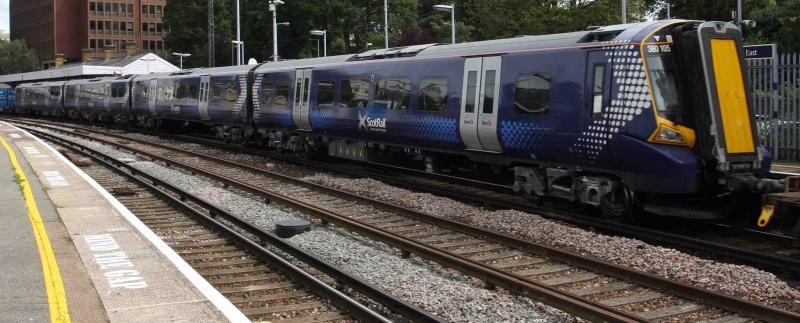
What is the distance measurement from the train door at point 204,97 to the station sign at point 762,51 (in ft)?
57.0

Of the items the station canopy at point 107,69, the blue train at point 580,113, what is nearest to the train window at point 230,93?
the blue train at point 580,113

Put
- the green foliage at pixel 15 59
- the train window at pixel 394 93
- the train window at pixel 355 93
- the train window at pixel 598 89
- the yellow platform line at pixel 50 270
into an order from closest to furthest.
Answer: the yellow platform line at pixel 50 270 → the train window at pixel 598 89 → the train window at pixel 394 93 → the train window at pixel 355 93 → the green foliage at pixel 15 59

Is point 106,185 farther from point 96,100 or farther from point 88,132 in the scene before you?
point 96,100

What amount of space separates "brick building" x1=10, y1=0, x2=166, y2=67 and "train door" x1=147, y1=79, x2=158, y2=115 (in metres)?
106

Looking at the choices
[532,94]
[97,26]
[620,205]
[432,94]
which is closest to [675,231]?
[620,205]

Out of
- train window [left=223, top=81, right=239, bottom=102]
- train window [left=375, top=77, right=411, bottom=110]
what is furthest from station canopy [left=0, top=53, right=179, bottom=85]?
train window [left=375, top=77, right=411, bottom=110]

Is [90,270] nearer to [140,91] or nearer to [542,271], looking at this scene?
[542,271]

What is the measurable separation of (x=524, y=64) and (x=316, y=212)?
3981mm

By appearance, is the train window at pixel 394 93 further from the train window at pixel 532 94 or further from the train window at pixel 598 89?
the train window at pixel 598 89

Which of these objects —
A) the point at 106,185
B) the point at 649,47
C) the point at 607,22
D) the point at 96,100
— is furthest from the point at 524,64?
the point at 96,100

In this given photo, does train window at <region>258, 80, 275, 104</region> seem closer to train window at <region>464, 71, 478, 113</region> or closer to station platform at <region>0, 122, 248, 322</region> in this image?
station platform at <region>0, 122, 248, 322</region>

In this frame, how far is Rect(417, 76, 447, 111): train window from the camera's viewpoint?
539 inches

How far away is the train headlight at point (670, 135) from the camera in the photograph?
9492mm

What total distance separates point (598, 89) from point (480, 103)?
2.78m
